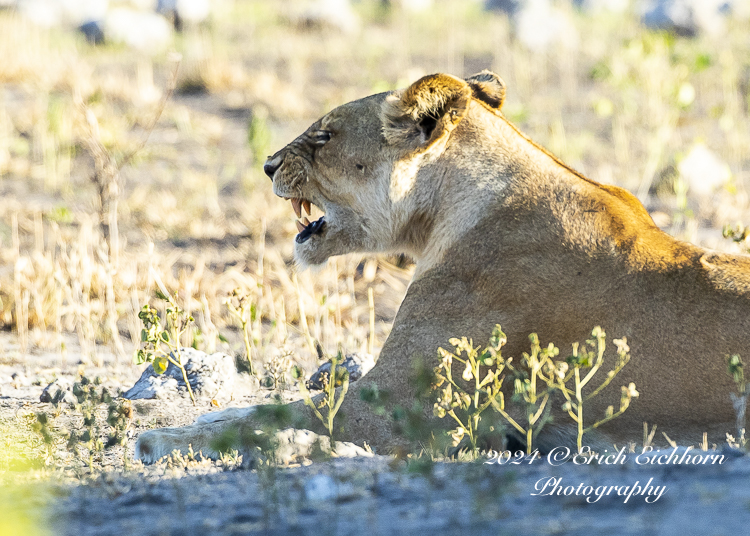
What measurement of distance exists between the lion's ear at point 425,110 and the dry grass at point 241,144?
749 mm

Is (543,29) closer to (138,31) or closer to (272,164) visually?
(138,31)

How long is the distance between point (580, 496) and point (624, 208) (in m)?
1.51

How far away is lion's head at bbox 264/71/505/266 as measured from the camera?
12.2 ft

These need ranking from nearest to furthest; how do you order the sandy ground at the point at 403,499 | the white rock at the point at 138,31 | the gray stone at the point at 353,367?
the sandy ground at the point at 403,499 → the gray stone at the point at 353,367 → the white rock at the point at 138,31

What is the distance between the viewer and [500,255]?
11.5ft

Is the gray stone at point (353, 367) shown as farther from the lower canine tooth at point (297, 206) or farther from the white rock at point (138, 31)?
the white rock at point (138, 31)

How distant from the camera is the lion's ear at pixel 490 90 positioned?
403 cm

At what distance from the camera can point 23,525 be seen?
1515 millimetres

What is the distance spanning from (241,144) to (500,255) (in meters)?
8.35

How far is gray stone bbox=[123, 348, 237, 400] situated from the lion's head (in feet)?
2.29

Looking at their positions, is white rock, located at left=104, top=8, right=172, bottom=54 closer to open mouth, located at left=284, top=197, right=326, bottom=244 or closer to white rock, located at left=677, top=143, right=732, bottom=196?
white rock, located at left=677, top=143, right=732, bottom=196

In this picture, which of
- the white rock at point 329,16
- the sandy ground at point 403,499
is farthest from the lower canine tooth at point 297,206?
the white rock at point 329,16

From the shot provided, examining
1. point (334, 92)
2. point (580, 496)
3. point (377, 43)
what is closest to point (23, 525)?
point (580, 496)

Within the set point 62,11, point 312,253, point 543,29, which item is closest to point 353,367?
point 312,253
